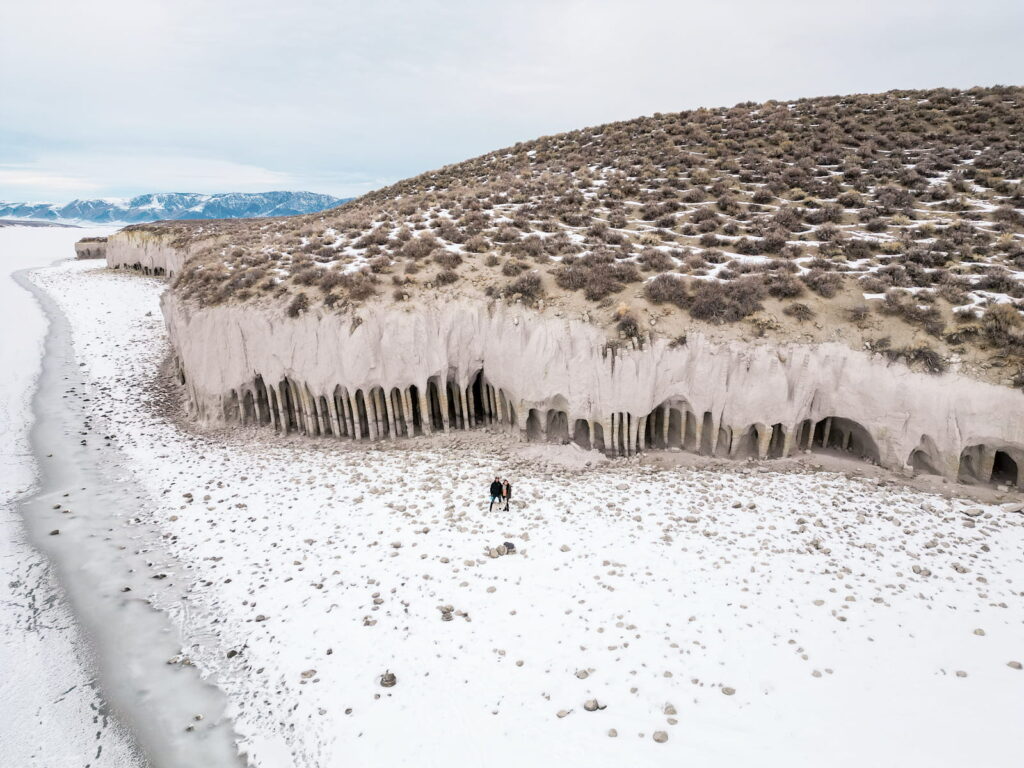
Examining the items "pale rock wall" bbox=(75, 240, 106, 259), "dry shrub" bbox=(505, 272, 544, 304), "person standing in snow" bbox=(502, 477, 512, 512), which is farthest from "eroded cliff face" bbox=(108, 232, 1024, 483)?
"pale rock wall" bbox=(75, 240, 106, 259)

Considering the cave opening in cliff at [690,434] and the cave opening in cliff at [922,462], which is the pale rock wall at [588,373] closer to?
the cave opening in cliff at [922,462]

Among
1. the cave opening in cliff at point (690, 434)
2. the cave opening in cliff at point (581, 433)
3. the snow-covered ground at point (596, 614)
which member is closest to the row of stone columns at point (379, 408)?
the cave opening in cliff at point (581, 433)

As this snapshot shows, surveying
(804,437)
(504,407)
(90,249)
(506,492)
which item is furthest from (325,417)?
(90,249)

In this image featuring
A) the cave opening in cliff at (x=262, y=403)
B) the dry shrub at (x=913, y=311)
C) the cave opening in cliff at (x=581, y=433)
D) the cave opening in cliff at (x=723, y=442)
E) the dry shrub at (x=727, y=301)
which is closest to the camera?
the dry shrub at (x=913, y=311)

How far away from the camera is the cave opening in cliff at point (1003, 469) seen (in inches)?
505

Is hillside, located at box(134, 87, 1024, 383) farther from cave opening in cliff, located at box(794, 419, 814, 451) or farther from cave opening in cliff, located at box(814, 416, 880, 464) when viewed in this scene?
cave opening in cliff, located at box(794, 419, 814, 451)

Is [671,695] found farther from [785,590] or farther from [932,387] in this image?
[932,387]

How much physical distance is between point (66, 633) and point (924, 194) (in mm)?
32570

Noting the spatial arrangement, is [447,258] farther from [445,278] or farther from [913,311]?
[913,311]

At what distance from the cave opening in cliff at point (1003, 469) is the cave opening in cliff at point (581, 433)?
1067 cm

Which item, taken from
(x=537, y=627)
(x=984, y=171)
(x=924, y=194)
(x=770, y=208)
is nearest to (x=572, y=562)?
(x=537, y=627)

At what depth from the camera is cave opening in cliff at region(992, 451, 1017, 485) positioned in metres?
12.8

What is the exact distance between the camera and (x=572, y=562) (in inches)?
426

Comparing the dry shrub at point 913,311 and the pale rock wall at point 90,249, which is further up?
the pale rock wall at point 90,249
